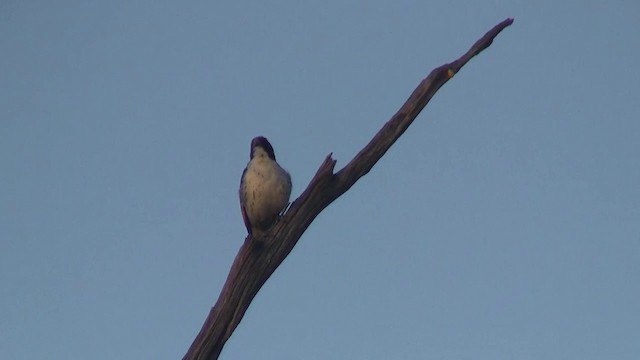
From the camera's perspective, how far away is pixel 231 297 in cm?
714

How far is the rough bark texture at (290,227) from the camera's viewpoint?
7.11 meters

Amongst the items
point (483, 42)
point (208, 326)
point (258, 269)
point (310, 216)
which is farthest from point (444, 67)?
point (208, 326)

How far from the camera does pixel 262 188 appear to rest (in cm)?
910

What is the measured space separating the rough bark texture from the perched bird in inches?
58.4

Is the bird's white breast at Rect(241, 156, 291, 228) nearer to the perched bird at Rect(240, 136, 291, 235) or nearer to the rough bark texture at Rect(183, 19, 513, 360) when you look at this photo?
the perched bird at Rect(240, 136, 291, 235)

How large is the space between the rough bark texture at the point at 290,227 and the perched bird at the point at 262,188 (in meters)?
1.48

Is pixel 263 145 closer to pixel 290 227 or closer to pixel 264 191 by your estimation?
pixel 264 191

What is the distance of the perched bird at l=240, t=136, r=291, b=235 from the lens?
29.8ft

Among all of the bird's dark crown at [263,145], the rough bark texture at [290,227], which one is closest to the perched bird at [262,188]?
the bird's dark crown at [263,145]

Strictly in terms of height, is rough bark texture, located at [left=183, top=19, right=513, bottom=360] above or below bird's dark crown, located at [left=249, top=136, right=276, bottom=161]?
below

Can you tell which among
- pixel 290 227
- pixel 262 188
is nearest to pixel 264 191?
pixel 262 188

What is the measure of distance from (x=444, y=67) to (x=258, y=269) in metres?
2.00

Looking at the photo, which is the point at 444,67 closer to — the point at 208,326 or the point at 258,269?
the point at 258,269

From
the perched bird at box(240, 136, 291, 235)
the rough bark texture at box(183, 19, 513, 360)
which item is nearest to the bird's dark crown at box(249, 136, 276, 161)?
the perched bird at box(240, 136, 291, 235)
